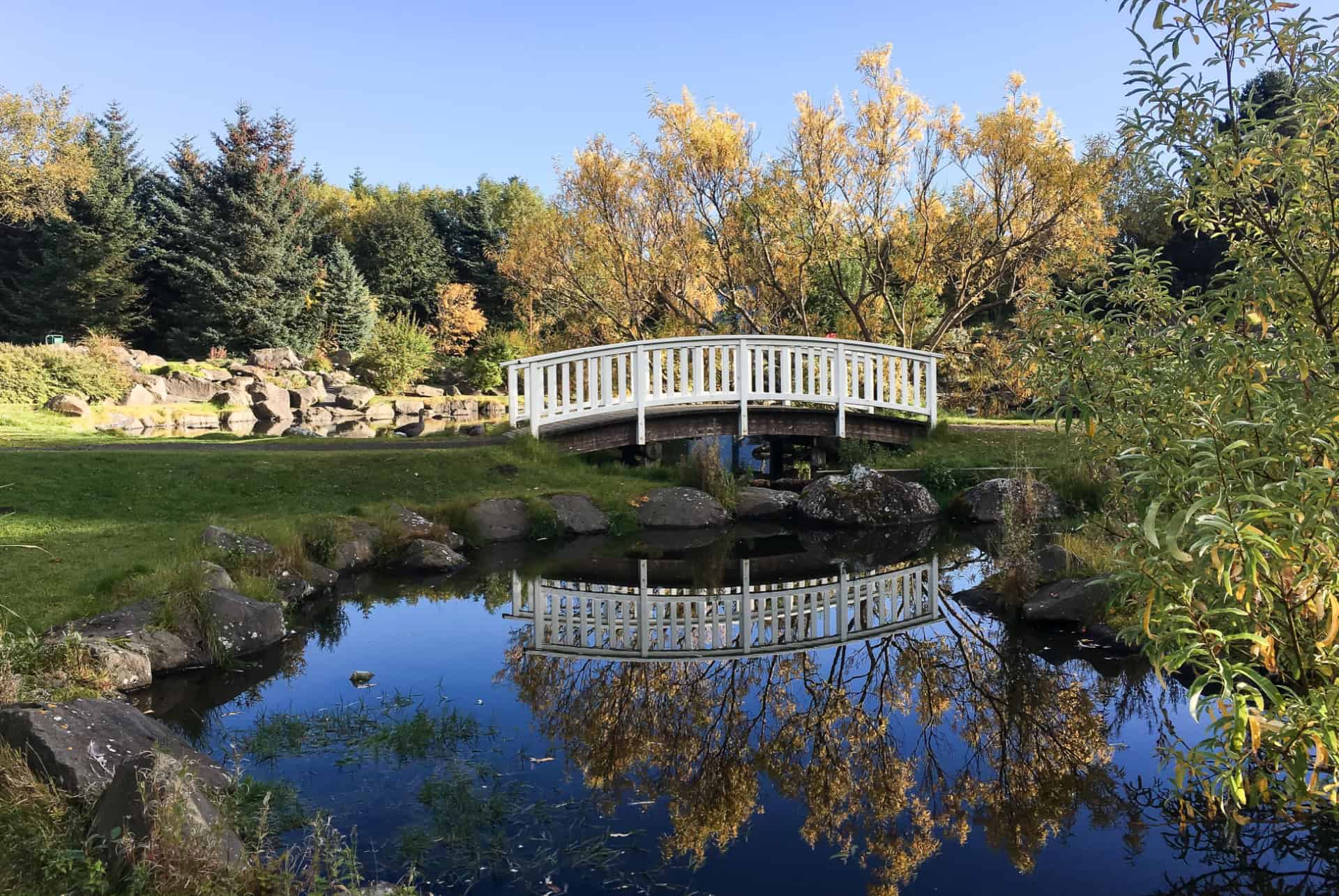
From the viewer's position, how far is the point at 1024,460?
1116 centimetres

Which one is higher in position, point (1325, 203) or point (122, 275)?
point (122, 275)

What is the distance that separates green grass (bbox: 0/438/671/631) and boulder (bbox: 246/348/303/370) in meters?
17.2

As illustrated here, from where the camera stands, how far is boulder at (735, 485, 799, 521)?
11.1m

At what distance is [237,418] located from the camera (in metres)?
20.7

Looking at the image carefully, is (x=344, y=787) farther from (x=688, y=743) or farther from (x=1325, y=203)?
(x=1325, y=203)

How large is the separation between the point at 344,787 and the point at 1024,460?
9247 millimetres

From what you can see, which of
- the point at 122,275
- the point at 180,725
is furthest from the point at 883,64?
the point at 122,275

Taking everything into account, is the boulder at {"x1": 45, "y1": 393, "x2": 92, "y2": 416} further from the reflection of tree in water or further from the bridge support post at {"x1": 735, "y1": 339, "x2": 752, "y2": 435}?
the reflection of tree in water

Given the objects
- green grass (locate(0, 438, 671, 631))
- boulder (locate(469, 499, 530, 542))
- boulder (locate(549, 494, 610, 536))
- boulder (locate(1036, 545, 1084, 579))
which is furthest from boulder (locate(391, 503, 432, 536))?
boulder (locate(1036, 545, 1084, 579))

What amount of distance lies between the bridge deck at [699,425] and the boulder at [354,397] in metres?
13.7

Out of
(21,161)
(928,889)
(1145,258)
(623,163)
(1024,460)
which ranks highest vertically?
(21,161)

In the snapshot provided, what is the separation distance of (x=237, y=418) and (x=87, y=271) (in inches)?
516

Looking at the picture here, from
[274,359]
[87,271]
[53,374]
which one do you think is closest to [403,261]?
[274,359]

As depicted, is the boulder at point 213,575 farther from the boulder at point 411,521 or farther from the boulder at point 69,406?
the boulder at point 69,406
